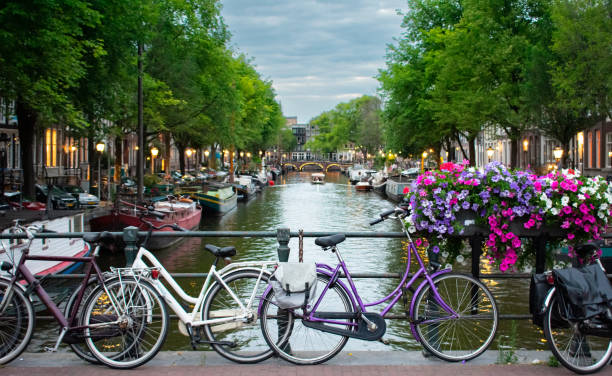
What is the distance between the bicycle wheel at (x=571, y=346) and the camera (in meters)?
5.17

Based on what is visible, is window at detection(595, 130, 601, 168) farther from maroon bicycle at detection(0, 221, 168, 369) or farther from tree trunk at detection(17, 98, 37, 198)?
maroon bicycle at detection(0, 221, 168, 369)

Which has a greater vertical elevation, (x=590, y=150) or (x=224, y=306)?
(x=590, y=150)


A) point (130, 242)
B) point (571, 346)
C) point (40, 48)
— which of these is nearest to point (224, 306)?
point (130, 242)

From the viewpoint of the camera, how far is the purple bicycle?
17.6ft

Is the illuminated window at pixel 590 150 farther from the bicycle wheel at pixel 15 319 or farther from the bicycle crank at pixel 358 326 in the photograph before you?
the bicycle wheel at pixel 15 319

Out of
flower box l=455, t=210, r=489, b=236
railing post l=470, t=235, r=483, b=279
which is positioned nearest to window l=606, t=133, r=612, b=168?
railing post l=470, t=235, r=483, b=279

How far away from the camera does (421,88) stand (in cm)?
4397

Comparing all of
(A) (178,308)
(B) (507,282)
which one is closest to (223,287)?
→ (A) (178,308)

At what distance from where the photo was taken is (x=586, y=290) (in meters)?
5.09

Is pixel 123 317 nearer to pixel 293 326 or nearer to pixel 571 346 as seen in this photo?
pixel 293 326

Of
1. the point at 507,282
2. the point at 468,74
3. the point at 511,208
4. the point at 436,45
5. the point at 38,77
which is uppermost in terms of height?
the point at 436,45

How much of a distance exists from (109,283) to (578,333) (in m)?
3.59

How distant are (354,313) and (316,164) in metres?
165

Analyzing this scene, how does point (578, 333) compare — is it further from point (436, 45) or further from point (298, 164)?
point (298, 164)
